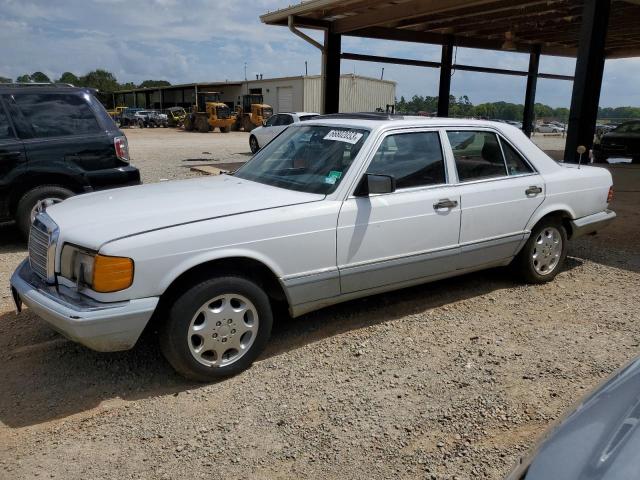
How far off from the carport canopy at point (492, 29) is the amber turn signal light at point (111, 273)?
25.5ft

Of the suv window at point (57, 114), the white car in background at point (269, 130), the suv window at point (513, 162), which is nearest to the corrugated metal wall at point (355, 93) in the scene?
the white car in background at point (269, 130)

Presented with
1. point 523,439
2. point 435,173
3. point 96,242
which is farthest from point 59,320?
point 435,173

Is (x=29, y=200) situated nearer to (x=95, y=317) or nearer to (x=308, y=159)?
(x=308, y=159)

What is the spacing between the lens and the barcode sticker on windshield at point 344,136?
4141 mm

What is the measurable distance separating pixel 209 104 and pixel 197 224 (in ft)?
127

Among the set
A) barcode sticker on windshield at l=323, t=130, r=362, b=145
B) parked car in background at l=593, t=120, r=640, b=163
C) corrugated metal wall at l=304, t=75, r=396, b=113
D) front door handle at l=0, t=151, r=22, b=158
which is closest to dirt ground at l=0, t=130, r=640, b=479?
barcode sticker on windshield at l=323, t=130, r=362, b=145

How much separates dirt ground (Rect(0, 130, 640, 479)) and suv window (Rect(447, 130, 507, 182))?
114 cm

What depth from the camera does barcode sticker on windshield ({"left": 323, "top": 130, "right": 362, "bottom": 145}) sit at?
163 inches

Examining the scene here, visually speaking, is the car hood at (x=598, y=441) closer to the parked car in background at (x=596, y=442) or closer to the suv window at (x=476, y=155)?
the parked car in background at (x=596, y=442)

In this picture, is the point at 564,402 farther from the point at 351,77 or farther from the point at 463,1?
the point at 351,77

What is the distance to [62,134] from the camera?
21.2ft

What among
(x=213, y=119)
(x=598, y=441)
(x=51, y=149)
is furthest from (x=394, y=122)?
(x=213, y=119)

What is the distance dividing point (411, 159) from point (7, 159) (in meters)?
4.61

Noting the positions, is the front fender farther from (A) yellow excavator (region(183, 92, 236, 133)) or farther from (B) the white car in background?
(A) yellow excavator (region(183, 92, 236, 133))
